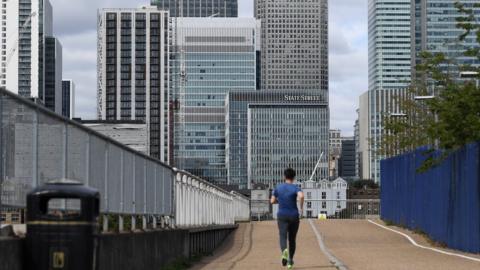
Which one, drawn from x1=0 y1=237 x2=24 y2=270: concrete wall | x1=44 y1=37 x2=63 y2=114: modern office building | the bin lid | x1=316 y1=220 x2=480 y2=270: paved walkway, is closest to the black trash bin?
the bin lid

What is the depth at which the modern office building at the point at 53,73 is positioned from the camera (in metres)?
171

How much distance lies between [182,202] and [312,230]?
14.3m

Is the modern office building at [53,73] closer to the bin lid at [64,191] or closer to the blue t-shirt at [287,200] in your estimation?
the blue t-shirt at [287,200]

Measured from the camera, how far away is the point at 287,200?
1852 centimetres

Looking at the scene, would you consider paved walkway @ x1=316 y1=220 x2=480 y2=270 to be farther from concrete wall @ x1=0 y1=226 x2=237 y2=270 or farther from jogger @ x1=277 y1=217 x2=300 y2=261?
concrete wall @ x1=0 y1=226 x2=237 y2=270

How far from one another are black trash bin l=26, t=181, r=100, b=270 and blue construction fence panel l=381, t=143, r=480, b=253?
1534cm

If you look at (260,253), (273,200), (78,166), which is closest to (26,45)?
(260,253)

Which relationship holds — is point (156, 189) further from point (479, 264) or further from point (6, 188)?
point (6, 188)

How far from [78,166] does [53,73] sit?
168 m

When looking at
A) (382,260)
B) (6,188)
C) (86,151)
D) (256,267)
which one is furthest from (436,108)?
(6,188)

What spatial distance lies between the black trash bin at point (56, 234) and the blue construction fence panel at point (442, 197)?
15342 mm

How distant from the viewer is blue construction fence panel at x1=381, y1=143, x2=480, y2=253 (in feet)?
83.1

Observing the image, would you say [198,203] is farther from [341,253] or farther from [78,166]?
[78,166]

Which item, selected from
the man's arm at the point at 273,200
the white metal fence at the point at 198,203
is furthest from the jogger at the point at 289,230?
the white metal fence at the point at 198,203
